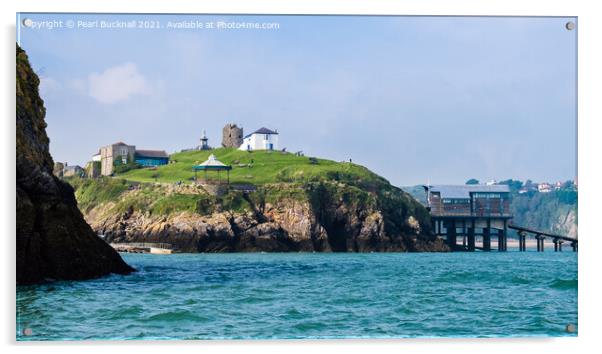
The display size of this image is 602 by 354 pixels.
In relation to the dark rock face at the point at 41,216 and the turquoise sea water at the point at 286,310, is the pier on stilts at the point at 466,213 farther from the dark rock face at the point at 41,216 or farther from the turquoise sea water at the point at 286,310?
the turquoise sea water at the point at 286,310

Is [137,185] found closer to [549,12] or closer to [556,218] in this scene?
[556,218]

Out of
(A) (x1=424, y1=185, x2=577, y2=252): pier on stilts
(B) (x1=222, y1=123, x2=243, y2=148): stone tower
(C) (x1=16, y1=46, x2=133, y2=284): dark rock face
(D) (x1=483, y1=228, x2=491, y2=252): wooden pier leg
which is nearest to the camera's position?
(C) (x1=16, y1=46, x2=133, y2=284): dark rock face

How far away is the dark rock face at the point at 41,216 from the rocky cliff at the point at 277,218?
3839 centimetres

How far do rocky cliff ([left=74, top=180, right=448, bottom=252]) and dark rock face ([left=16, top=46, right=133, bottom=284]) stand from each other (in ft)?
126

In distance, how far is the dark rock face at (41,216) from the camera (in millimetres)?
19344

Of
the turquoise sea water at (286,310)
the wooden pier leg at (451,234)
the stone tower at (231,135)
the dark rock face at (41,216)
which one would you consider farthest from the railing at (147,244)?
the turquoise sea water at (286,310)

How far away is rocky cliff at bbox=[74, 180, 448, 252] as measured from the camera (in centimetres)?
6438

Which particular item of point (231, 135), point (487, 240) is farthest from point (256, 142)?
point (487, 240)

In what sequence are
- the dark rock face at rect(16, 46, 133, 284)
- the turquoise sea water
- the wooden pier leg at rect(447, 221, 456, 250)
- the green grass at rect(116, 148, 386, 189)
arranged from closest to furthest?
the turquoise sea water < the dark rock face at rect(16, 46, 133, 284) < the green grass at rect(116, 148, 386, 189) < the wooden pier leg at rect(447, 221, 456, 250)

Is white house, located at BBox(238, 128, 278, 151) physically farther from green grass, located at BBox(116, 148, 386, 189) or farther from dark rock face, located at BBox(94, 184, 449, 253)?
dark rock face, located at BBox(94, 184, 449, 253)

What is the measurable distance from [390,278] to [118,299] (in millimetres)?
10876

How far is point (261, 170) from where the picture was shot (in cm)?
7175

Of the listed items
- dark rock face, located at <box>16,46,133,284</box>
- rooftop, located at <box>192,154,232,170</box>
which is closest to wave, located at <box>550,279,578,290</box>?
dark rock face, located at <box>16,46,133,284</box>

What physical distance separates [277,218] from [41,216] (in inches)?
1847
